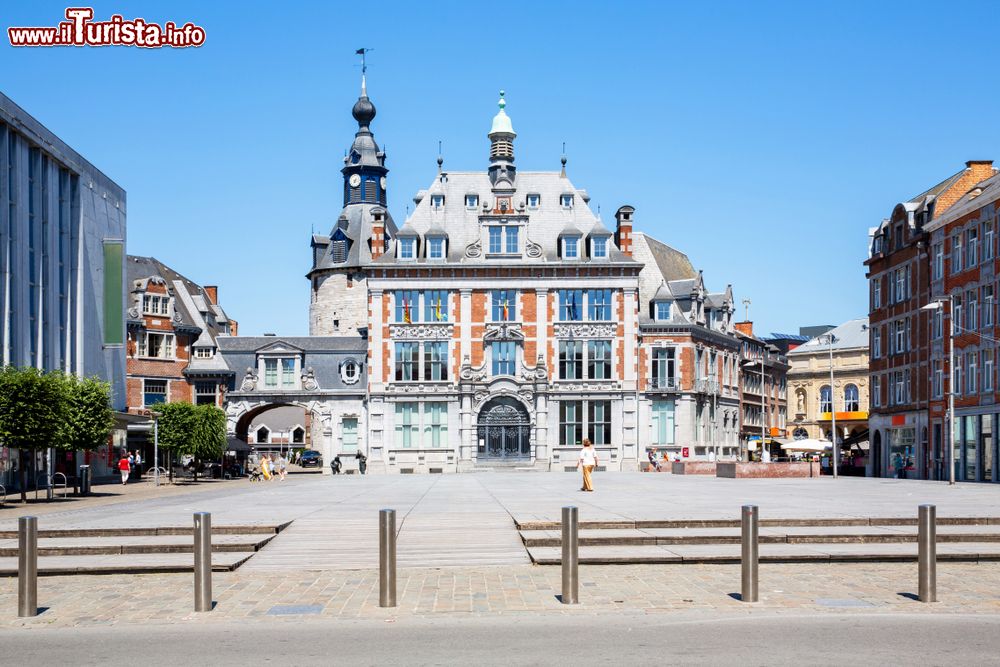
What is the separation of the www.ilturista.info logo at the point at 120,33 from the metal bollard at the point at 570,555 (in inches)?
1010

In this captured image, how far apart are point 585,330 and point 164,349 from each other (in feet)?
98.9

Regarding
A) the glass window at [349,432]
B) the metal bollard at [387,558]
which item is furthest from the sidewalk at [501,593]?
the glass window at [349,432]

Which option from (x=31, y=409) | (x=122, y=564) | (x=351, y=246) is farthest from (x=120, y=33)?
(x=351, y=246)

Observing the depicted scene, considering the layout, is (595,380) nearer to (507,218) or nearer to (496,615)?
(507,218)

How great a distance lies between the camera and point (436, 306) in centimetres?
8006

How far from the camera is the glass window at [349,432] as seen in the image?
268 feet

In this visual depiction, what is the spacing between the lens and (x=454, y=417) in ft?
263

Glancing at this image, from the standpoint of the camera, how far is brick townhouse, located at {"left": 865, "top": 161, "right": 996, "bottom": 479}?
62281 millimetres

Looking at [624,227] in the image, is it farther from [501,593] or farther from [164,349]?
[501,593]

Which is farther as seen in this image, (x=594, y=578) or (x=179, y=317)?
(x=179, y=317)

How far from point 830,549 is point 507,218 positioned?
63707 mm

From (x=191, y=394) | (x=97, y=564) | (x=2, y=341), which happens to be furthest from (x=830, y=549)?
(x=191, y=394)

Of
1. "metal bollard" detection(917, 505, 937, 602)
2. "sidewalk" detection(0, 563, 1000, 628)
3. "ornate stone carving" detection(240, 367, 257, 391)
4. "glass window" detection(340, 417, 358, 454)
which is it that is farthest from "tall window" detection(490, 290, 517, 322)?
"metal bollard" detection(917, 505, 937, 602)

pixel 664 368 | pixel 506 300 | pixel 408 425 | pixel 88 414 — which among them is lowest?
pixel 408 425
